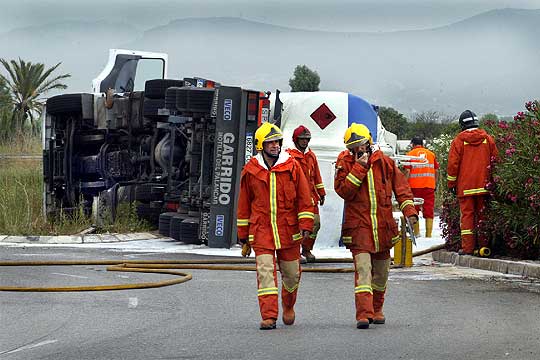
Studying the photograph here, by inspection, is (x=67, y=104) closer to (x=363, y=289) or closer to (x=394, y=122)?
(x=363, y=289)

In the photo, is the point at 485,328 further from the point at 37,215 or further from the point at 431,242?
the point at 37,215

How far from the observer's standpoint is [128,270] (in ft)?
49.9

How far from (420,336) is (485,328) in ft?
2.32

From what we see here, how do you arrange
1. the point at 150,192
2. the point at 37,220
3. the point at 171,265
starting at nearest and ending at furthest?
1. the point at 171,265
2. the point at 150,192
3. the point at 37,220

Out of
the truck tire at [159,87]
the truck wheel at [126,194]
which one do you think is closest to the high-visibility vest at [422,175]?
the truck tire at [159,87]

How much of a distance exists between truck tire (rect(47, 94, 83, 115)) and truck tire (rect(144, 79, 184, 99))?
6.74 ft

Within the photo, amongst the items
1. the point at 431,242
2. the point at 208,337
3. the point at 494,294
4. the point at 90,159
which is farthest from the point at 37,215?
the point at 208,337

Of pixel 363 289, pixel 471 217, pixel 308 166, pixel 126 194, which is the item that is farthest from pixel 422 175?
pixel 363 289

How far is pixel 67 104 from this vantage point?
2272cm

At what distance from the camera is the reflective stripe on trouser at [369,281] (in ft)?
34.0

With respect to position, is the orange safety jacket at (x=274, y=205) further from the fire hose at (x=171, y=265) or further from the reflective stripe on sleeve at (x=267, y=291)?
the fire hose at (x=171, y=265)

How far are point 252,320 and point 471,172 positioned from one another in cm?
593

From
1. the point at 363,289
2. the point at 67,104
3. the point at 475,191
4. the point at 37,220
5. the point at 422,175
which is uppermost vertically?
the point at 67,104

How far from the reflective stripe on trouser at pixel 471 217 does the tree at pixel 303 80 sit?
73.9m
